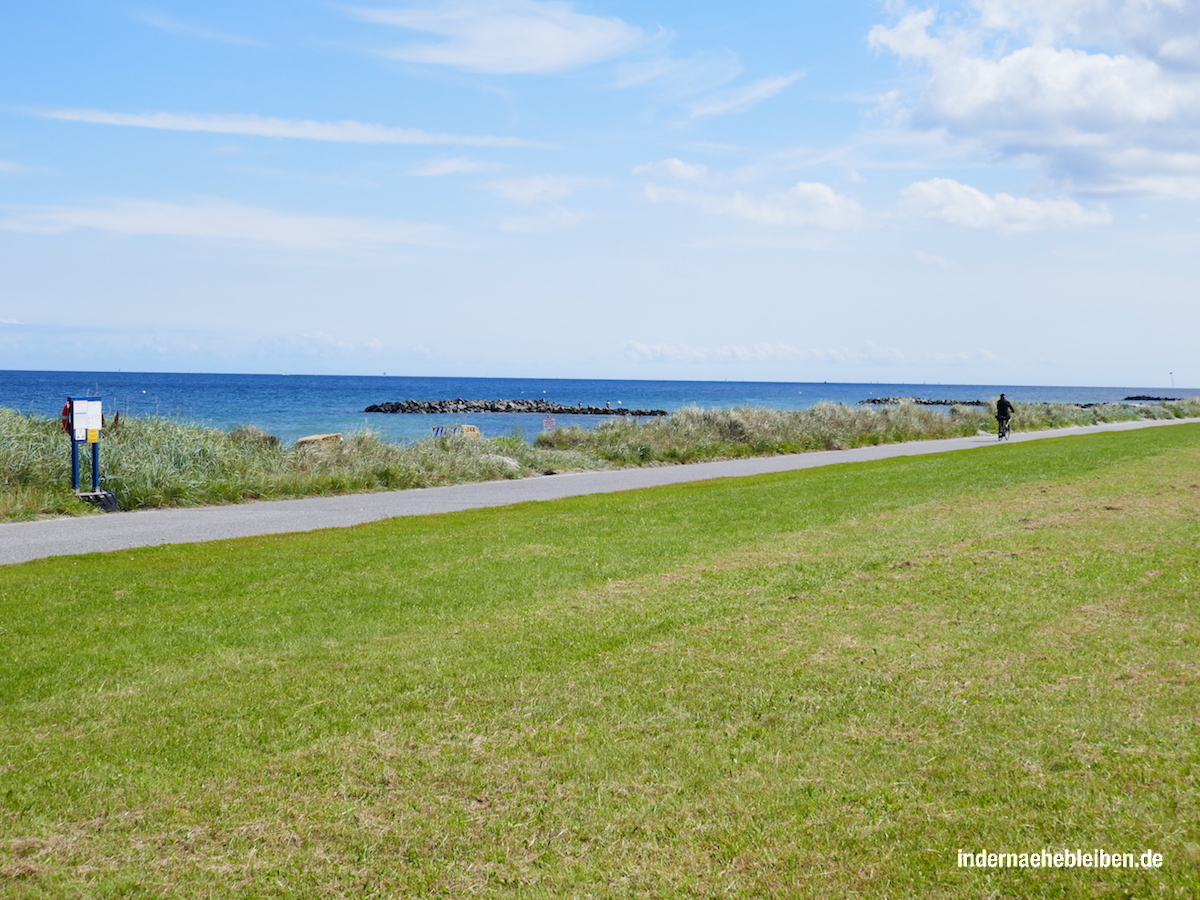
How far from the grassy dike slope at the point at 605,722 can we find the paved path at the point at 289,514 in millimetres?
2094

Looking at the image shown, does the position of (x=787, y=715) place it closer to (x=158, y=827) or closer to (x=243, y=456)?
(x=158, y=827)

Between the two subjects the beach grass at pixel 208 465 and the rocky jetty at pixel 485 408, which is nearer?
the beach grass at pixel 208 465

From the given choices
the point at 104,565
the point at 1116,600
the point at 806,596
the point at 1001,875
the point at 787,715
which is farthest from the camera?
the point at 104,565

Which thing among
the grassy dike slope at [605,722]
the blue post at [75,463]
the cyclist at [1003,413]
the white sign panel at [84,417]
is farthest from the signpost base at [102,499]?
the cyclist at [1003,413]

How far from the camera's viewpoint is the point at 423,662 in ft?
20.4

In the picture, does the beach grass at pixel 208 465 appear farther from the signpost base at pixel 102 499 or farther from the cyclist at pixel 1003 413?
the cyclist at pixel 1003 413

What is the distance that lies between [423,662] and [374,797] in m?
2.00

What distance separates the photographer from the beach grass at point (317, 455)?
1577 centimetres

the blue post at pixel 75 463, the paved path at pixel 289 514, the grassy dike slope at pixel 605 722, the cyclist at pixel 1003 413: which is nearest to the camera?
the grassy dike slope at pixel 605 722

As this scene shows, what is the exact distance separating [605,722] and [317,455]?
15900 mm

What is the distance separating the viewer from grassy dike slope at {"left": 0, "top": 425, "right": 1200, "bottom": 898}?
3678mm

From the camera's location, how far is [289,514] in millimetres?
14523

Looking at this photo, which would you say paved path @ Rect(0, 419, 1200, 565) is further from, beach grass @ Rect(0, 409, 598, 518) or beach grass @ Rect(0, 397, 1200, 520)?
beach grass @ Rect(0, 397, 1200, 520)

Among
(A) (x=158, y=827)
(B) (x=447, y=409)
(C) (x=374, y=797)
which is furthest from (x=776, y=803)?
(B) (x=447, y=409)
